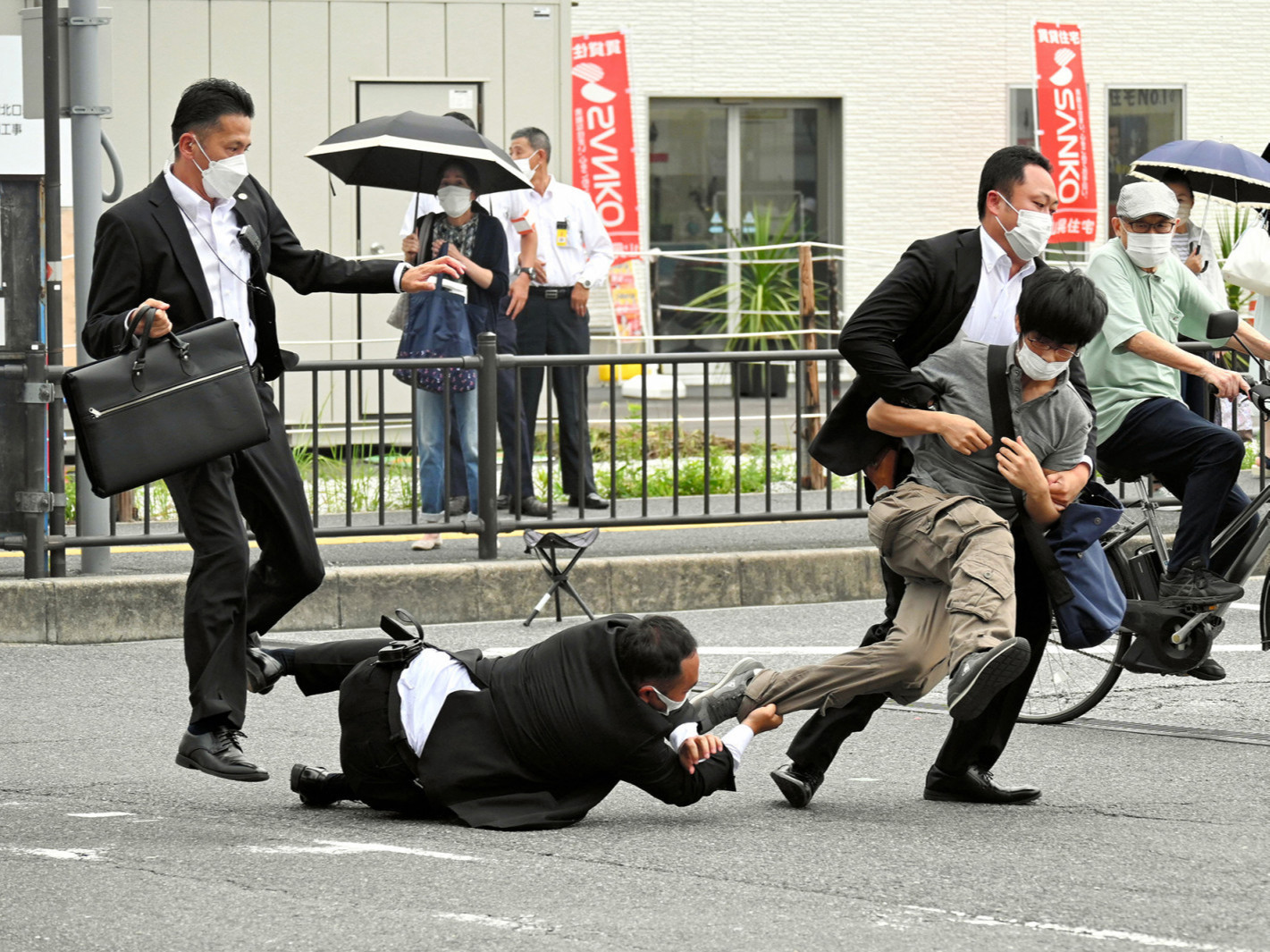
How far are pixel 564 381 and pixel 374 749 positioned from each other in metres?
4.96

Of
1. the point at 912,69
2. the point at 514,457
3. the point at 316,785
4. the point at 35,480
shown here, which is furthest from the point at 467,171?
the point at 912,69

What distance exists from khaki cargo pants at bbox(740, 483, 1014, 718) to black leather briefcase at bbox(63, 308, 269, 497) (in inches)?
66.8

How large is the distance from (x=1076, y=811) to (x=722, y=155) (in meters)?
17.1

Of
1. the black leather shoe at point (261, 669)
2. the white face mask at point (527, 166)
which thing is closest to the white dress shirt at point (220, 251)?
the black leather shoe at point (261, 669)

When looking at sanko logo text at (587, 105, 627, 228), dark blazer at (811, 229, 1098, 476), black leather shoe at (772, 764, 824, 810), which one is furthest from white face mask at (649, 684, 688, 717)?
sanko logo text at (587, 105, 627, 228)

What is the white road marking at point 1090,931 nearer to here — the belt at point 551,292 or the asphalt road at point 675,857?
the asphalt road at point 675,857

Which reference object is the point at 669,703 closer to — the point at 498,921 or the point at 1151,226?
the point at 498,921

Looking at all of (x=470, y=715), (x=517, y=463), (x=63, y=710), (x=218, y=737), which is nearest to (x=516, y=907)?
(x=470, y=715)

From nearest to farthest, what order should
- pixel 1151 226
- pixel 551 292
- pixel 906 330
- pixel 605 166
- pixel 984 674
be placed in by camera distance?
pixel 984 674
pixel 906 330
pixel 1151 226
pixel 551 292
pixel 605 166

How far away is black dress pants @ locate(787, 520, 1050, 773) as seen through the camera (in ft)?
18.7

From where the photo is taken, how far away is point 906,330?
5656 millimetres

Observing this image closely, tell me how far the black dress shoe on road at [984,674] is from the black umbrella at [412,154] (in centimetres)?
576

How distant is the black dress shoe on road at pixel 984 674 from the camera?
5.05 metres

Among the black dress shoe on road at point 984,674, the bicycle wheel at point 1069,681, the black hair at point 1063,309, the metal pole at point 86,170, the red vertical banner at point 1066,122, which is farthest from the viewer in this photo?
the red vertical banner at point 1066,122
